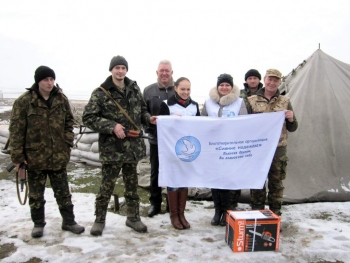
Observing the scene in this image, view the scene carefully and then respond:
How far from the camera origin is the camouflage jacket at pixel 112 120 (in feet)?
12.9

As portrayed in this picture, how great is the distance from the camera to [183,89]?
430 centimetres

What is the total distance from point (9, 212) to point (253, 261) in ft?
11.6

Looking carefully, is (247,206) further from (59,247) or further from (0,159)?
(0,159)

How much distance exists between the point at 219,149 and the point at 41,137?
216 cm

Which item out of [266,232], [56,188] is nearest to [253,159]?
[266,232]

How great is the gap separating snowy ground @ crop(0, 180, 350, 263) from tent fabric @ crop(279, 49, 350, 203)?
0.44 m

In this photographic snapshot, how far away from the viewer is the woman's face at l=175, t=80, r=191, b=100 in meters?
4.30

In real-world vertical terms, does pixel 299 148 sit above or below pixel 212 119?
below

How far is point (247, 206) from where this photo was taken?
539 cm

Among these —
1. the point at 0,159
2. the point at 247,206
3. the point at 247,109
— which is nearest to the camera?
the point at 247,109

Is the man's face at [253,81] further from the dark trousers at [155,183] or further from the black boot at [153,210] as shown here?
the black boot at [153,210]

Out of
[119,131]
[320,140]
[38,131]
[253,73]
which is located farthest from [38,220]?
[320,140]

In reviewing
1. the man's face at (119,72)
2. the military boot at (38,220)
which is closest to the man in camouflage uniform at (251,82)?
the man's face at (119,72)

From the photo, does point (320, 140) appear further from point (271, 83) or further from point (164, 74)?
point (164, 74)
